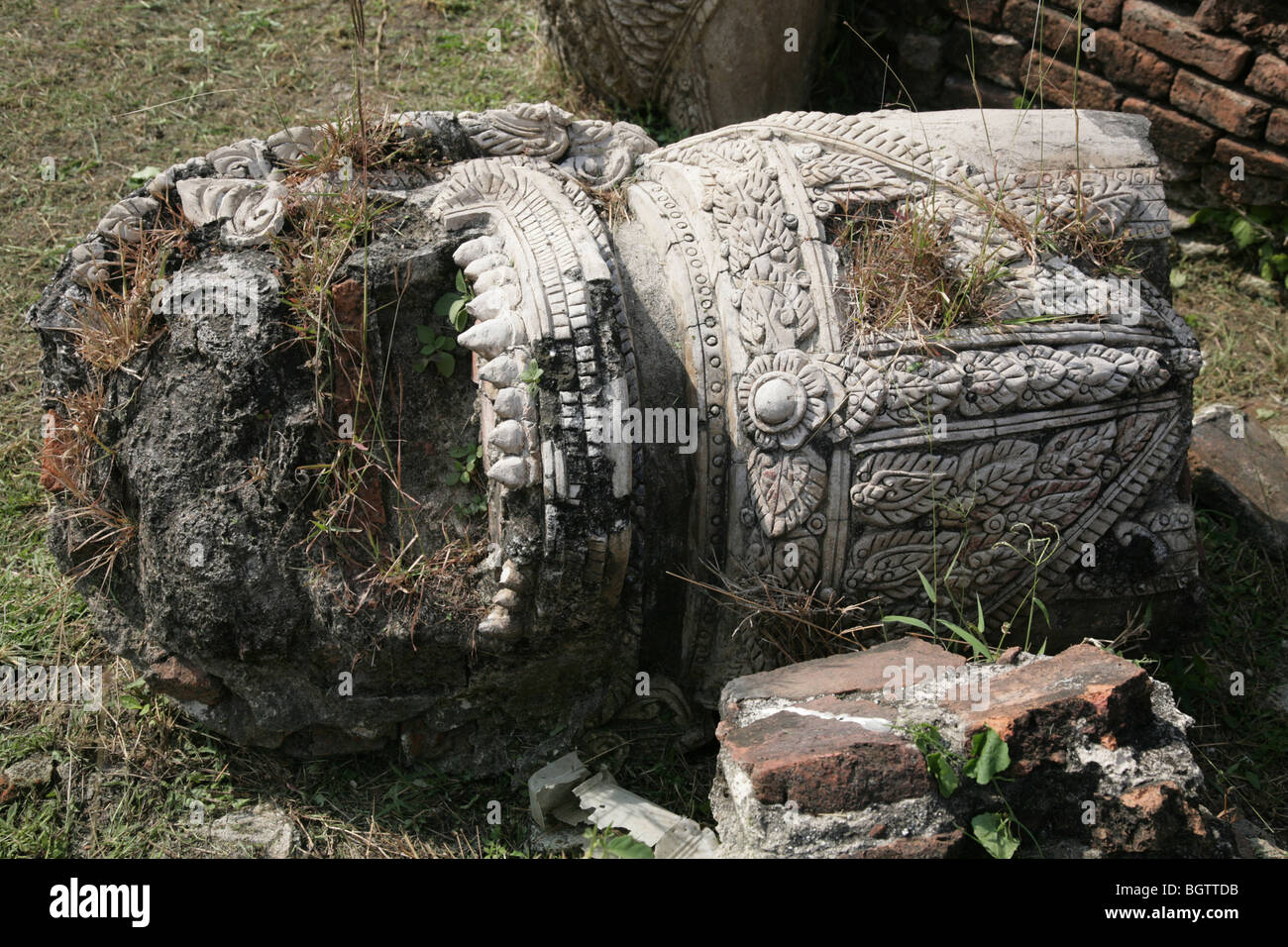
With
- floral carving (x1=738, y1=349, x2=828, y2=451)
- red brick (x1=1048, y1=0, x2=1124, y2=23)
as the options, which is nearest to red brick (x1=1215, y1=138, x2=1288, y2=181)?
red brick (x1=1048, y1=0, x2=1124, y2=23)

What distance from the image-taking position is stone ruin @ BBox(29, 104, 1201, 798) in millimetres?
2652

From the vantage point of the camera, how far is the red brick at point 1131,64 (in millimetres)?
4305

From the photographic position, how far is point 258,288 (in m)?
2.70

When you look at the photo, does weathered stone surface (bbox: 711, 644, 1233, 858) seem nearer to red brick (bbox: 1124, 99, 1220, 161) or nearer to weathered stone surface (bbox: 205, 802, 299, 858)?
weathered stone surface (bbox: 205, 802, 299, 858)

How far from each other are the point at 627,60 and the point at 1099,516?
2.77 metres

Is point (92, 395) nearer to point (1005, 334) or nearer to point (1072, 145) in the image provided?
point (1005, 334)

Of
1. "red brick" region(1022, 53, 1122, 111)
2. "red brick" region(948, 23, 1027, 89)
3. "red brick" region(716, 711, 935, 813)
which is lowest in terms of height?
"red brick" region(716, 711, 935, 813)

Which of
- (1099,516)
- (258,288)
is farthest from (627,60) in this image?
(1099,516)

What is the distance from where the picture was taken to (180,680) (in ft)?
9.37

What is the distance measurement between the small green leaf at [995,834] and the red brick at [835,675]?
1.23 feet

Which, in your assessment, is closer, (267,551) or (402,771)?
(267,551)

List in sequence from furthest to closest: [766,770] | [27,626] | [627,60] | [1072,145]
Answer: [627,60], [27,626], [1072,145], [766,770]

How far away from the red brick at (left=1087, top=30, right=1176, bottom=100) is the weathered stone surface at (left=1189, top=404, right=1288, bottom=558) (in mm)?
1247

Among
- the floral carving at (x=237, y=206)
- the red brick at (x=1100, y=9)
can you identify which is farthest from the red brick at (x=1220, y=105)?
the floral carving at (x=237, y=206)
